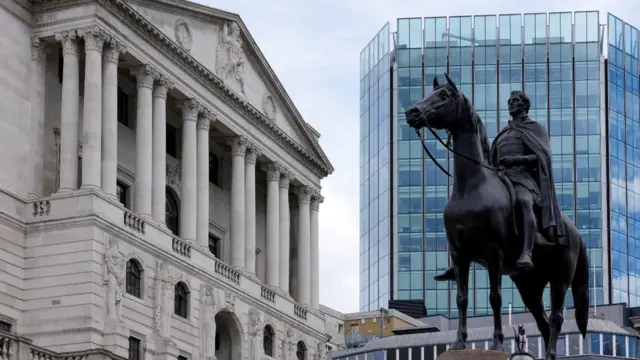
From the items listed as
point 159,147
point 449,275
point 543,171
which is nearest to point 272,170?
point 159,147

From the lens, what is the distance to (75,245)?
227ft

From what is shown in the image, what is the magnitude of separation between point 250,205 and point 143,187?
39.3 ft

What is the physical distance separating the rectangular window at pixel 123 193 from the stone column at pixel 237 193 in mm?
9573

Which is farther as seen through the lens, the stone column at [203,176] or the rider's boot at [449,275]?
the stone column at [203,176]

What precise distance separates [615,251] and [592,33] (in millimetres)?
22851

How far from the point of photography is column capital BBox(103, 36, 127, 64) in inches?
2822

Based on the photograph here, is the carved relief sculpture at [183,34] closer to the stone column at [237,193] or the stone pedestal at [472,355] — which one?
the stone column at [237,193]

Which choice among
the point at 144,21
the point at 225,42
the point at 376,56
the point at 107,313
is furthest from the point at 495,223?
the point at 376,56

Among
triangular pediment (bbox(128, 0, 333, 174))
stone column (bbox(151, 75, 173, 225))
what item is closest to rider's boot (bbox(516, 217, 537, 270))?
triangular pediment (bbox(128, 0, 333, 174))

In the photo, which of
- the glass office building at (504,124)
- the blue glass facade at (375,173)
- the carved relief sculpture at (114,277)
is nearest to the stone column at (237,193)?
the carved relief sculpture at (114,277)

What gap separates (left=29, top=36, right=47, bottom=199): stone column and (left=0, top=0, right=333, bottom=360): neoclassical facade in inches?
3.3

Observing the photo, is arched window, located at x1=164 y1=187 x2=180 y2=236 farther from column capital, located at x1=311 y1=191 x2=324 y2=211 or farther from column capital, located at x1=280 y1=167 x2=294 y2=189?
column capital, located at x1=311 y1=191 x2=324 y2=211

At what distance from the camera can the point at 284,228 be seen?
8956 cm

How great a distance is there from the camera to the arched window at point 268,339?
84938 millimetres
